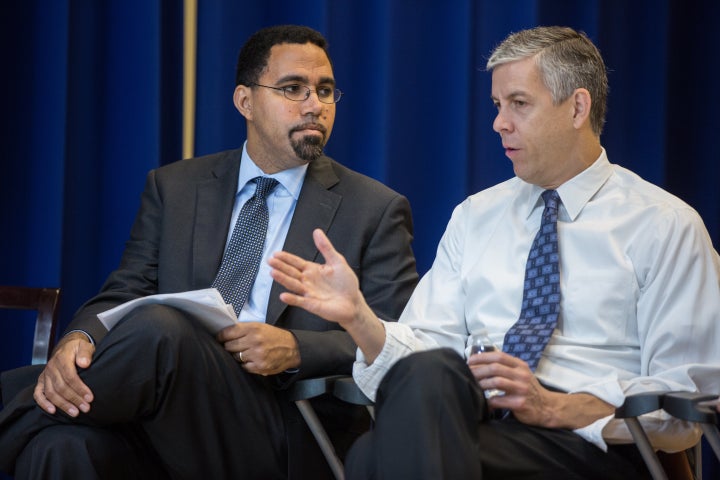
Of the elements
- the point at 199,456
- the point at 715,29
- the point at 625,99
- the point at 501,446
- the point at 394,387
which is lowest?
the point at 199,456

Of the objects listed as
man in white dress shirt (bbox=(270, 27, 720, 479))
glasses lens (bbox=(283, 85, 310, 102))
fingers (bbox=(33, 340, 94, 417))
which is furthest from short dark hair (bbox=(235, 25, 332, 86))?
fingers (bbox=(33, 340, 94, 417))

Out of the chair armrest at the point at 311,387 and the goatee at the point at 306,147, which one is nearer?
the chair armrest at the point at 311,387

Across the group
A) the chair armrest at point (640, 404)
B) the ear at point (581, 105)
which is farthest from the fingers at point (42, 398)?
the ear at point (581, 105)

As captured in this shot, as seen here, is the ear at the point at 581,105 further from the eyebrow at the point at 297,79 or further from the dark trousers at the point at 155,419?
the dark trousers at the point at 155,419

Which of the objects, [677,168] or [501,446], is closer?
[501,446]

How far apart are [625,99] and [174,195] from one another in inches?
68.6

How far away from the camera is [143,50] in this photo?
134 inches

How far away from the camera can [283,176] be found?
3016 mm

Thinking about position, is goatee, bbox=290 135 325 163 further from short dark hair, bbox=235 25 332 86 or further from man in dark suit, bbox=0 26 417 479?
short dark hair, bbox=235 25 332 86

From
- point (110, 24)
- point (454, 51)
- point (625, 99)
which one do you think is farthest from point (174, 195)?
point (625, 99)

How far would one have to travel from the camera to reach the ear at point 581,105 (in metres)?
2.50

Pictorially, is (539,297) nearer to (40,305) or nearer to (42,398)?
(42,398)

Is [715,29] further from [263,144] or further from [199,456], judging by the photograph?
[199,456]

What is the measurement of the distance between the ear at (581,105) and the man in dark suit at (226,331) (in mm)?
627
